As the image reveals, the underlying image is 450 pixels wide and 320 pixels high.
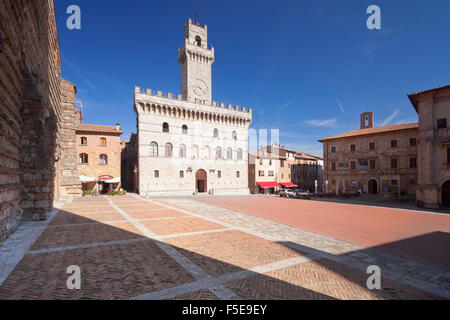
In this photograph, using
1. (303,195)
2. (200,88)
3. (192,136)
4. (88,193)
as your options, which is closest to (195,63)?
(200,88)

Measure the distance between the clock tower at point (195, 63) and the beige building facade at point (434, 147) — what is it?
28405 millimetres

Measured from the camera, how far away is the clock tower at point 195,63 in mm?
36812

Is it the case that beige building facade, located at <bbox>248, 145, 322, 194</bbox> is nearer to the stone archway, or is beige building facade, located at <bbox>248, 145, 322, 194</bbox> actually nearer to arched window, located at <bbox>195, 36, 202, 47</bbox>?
the stone archway

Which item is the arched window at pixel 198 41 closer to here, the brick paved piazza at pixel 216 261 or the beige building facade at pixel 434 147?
the beige building facade at pixel 434 147

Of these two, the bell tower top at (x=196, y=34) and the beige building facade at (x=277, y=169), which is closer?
the bell tower top at (x=196, y=34)

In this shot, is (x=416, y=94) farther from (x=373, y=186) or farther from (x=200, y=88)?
(x=200, y=88)

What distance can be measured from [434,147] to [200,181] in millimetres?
29513

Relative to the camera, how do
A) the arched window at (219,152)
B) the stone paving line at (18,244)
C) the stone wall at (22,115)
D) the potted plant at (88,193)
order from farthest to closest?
1. the arched window at (219,152)
2. the potted plant at (88,193)
3. the stone wall at (22,115)
4. the stone paving line at (18,244)

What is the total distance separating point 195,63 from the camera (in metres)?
37.7

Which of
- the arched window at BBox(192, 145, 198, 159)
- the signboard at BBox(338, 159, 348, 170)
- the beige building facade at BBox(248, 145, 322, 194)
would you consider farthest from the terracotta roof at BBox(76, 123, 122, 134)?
the signboard at BBox(338, 159, 348, 170)

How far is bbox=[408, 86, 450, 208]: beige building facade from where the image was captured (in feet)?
66.9

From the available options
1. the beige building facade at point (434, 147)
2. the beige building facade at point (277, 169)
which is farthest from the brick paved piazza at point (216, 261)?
the beige building facade at point (277, 169)

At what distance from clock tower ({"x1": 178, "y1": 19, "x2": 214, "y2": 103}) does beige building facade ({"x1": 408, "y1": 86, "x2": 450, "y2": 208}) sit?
28405mm

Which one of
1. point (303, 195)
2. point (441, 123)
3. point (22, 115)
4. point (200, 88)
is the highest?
point (200, 88)
